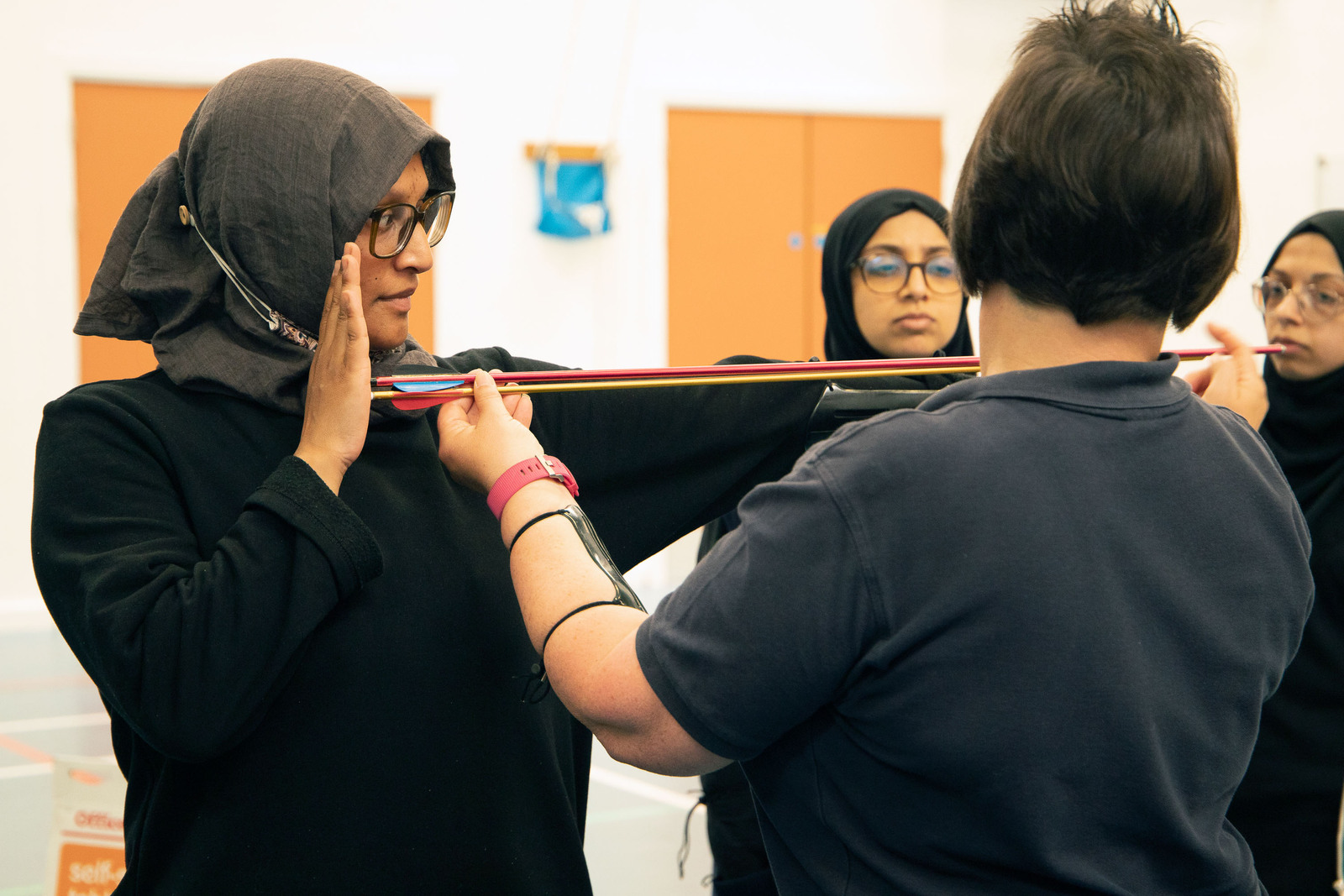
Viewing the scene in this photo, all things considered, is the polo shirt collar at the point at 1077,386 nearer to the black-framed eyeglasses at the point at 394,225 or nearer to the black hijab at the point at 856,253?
the black-framed eyeglasses at the point at 394,225

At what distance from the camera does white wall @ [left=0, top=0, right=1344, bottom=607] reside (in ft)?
17.1

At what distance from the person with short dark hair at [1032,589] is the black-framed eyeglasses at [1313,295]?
1.51 meters

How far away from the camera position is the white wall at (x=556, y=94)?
5.23 meters

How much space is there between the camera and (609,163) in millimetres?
6031

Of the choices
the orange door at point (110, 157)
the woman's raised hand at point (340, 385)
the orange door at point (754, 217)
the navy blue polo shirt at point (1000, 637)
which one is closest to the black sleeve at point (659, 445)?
the woman's raised hand at point (340, 385)

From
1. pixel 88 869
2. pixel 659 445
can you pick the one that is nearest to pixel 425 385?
pixel 659 445

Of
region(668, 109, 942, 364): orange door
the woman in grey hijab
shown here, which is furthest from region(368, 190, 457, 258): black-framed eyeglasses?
region(668, 109, 942, 364): orange door

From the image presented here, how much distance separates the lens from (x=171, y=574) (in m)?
1.01

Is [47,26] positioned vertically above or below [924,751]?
above

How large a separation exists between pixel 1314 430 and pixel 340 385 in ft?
6.05

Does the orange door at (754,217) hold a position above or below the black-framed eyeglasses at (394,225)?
above

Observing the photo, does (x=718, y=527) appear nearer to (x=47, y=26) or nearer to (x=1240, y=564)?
(x=1240, y=564)

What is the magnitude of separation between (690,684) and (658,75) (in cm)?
572

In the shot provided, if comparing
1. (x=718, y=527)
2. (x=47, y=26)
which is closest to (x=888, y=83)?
(x=47, y=26)
